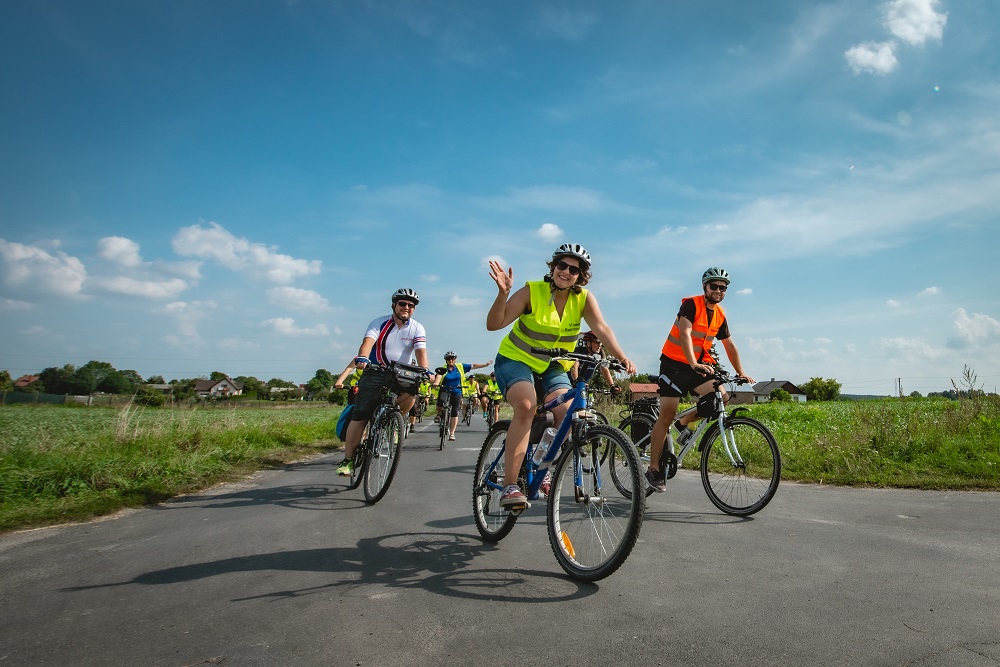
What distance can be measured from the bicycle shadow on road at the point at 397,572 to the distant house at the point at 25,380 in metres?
90.0

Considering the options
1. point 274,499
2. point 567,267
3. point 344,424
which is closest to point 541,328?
point 567,267

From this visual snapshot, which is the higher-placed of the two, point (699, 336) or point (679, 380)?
point (699, 336)

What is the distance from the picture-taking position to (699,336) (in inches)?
242

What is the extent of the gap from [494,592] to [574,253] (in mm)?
2279

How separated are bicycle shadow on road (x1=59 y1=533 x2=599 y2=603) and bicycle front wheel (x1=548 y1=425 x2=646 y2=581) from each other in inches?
6.7

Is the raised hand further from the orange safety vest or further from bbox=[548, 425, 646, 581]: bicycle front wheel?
the orange safety vest

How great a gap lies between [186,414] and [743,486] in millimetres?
10173

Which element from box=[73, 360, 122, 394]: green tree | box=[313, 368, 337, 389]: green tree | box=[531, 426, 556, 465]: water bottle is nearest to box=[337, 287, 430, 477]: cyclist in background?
box=[531, 426, 556, 465]: water bottle

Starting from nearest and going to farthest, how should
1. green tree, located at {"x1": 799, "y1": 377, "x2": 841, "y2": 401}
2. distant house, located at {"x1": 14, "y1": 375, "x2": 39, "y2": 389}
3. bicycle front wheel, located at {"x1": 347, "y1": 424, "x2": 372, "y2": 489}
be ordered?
bicycle front wheel, located at {"x1": 347, "y1": 424, "x2": 372, "y2": 489}, distant house, located at {"x1": 14, "y1": 375, "x2": 39, "y2": 389}, green tree, located at {"x1": 799, "y1": 377, "x2": 841, "y2": 401}

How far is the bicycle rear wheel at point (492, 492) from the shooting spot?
168 inches

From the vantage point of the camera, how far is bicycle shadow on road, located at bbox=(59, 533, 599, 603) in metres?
3.18

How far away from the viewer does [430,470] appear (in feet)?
28.6

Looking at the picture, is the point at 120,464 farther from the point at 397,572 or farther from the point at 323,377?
the point at 323,377

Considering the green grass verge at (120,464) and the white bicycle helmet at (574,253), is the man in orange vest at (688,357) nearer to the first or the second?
the white bicycle helmet at (574,253)
